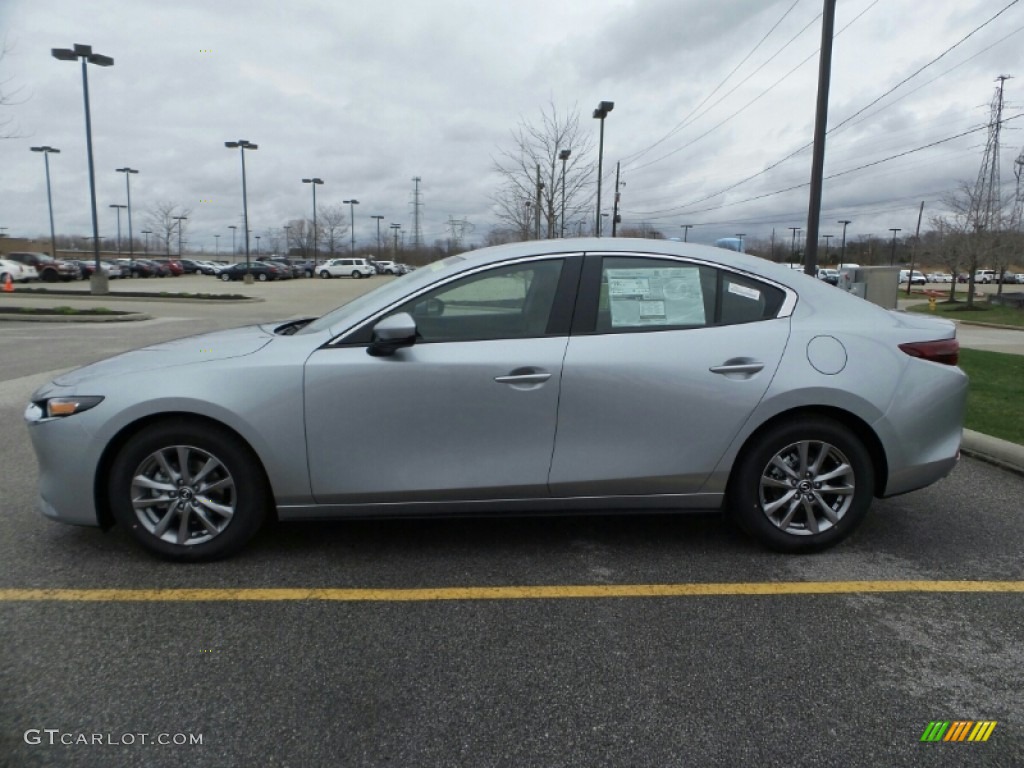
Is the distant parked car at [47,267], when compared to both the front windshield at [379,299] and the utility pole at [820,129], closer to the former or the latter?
the utility pole at [820,129]

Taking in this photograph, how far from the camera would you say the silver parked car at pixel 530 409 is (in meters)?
3.42

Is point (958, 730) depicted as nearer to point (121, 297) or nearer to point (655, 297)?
point (655, 297)

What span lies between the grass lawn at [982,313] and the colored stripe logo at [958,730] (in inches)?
1003

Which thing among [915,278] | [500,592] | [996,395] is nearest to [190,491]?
[500,592]

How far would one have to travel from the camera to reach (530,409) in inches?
136

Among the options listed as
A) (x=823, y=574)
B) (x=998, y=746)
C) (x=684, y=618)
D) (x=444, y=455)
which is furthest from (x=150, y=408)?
(x=998, y=746)

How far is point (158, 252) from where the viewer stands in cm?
12138

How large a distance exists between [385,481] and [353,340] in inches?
27.8

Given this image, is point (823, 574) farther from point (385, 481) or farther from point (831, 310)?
point (385, 481)

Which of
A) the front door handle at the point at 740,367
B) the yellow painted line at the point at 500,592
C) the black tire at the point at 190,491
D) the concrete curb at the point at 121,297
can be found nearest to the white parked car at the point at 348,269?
the concrete curb at the point at 121,297

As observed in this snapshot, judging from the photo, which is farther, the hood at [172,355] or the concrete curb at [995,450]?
the concrete curb at [995,450]

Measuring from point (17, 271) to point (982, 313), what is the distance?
47.8 m

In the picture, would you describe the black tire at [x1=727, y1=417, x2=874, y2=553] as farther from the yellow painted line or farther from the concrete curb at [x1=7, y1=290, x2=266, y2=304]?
the concrete curb at [x1=7, y1=290, x2=266, y2=304]

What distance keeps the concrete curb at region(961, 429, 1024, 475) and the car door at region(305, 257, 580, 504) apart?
391cm
